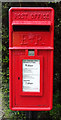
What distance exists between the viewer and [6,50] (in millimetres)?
3441

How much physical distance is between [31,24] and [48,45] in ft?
1.33

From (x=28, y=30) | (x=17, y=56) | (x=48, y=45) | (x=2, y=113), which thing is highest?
(x=28, y=30)

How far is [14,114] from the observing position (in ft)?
11.3

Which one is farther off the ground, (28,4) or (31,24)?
(28,4)

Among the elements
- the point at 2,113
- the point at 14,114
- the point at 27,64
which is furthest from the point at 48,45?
the point at 2,113

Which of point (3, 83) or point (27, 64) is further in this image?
point (3, 83)

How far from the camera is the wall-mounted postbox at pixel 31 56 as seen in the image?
234cm

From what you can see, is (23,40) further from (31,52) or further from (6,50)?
(6,50)

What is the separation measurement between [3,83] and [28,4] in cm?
177

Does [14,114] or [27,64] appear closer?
[27,64]

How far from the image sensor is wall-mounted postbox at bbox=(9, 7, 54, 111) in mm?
2342

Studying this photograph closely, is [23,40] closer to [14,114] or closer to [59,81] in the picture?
[59,81]

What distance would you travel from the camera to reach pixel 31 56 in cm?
237

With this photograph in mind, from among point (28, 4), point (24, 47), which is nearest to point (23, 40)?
point (24, 47)
